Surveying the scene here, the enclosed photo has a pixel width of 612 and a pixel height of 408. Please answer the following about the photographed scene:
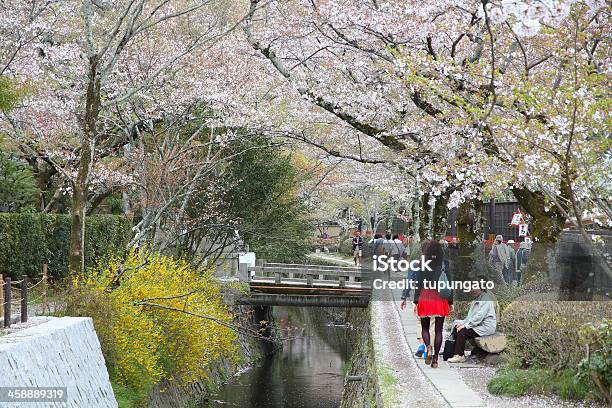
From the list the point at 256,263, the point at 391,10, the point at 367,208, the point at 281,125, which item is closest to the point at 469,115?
the point at 391,10

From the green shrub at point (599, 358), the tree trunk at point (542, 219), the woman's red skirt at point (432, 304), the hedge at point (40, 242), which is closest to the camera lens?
the green shrub at point (599, 358)

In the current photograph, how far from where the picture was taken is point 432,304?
11258 millimetres

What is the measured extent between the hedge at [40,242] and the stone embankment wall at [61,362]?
6.61m

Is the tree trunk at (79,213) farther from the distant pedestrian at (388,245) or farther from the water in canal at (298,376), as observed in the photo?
the distant pedestrian at (388,245)

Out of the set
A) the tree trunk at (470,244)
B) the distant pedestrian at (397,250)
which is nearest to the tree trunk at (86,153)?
the tree trunk at (470,244)

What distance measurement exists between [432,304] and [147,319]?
6511mm

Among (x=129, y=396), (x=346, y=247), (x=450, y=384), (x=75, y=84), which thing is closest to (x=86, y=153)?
(x=129, y=396)

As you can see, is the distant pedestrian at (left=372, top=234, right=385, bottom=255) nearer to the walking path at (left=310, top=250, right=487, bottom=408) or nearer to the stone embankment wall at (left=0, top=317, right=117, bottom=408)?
the walking path at (left=310, top=250, right=487, bottom=408)

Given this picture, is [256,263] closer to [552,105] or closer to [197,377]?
[197,377]

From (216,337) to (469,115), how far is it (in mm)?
10763

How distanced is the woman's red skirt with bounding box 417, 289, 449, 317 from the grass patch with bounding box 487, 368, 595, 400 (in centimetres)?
140

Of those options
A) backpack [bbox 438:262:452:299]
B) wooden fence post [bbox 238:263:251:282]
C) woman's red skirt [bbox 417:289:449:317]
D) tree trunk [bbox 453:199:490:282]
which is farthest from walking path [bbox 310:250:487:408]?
wooden fence post [bbox 238:263:251:282]

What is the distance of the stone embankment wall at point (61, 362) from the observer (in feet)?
30.3

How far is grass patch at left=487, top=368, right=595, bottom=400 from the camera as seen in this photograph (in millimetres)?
8958
